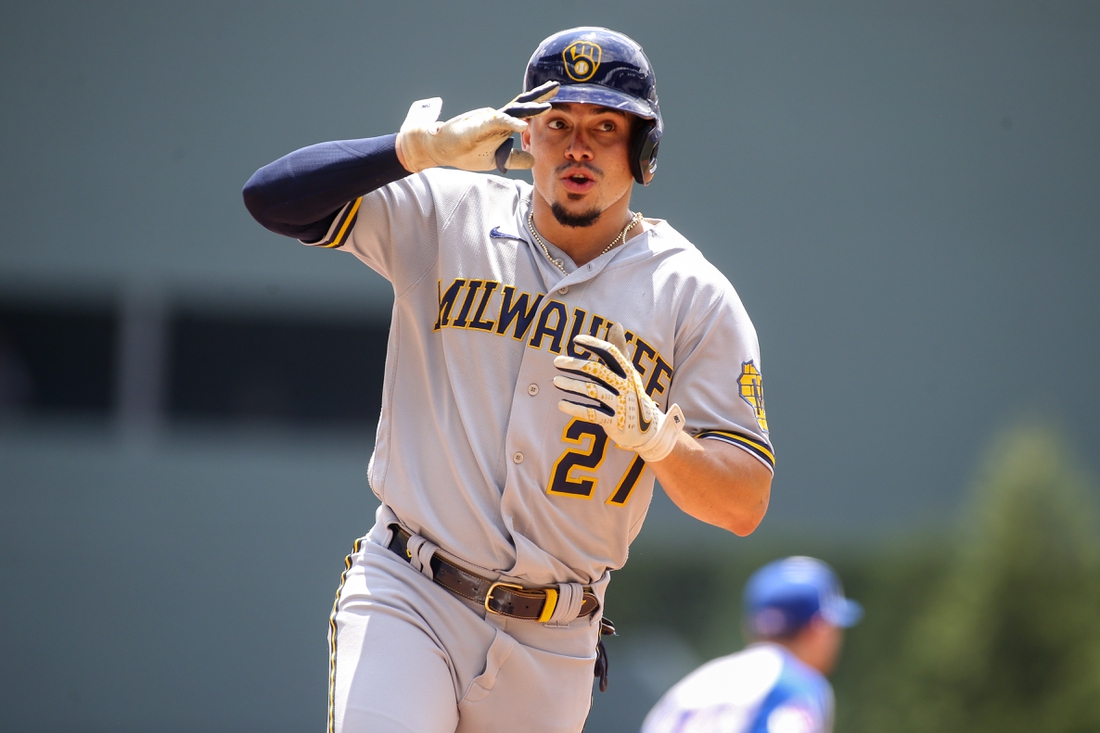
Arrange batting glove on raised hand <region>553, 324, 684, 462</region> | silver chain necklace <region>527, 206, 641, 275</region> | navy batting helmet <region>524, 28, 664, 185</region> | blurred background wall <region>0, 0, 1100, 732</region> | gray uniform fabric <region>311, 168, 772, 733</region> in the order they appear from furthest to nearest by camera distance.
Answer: blurred background wall <region>0, 0, 1100, 732</region> → silver chain necklace <region>527, 206, 641, 275</region> → navy batting helmet <region>524, 28, 664, 185</region> → gray uniform fabric <region>311, 168, 772, 733</region> → batting glove on raised hand <region>553, 324, 684, 462</region>

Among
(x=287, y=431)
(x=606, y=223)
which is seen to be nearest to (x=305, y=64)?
(x=287, y=431)

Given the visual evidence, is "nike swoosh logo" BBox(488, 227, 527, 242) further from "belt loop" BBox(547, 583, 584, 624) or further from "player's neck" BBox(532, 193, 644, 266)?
"belt loop" BBox(547, 583, 584, 624)

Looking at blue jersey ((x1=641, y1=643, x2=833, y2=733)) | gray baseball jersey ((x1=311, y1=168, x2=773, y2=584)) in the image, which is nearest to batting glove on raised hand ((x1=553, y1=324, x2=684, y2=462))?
gray baseball jersey ((x1=311, y1=168, x2=773, y2=584))

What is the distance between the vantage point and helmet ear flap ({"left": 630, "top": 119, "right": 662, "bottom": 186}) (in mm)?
3287

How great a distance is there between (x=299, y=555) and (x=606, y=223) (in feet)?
34.3

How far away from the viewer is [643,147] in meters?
3.28

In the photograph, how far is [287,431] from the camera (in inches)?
521

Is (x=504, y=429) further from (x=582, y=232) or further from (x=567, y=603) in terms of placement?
(x=582, y=232)

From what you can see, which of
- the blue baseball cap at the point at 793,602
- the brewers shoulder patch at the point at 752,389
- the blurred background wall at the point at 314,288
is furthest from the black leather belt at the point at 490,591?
the blurred background wall at the point at 314,288

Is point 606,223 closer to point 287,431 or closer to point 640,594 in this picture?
point 640,594

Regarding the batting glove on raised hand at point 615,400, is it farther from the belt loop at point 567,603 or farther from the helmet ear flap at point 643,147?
the helmet ear flap at point 643,147

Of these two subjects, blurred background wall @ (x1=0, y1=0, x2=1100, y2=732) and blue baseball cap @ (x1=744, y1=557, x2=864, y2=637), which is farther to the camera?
blurred background wall @ (x1=0, y1=0, x2=1100, y2=732)

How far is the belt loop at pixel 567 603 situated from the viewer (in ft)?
10.4

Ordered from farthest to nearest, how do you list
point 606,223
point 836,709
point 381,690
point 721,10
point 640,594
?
1. point 721,10
2. point 640,594
3. point 836,709
4. point 606,223
5. point 381,690
